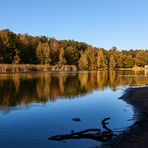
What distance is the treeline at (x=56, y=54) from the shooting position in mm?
113000

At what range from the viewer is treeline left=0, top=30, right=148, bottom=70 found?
4449 inches

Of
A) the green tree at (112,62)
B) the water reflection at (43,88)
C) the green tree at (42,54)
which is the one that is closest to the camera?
the water reflection at (43,88)

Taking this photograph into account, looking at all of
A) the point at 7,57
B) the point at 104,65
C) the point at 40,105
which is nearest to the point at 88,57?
the point at 104,65

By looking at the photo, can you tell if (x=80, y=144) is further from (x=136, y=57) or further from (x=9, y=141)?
(x=136, y=57)

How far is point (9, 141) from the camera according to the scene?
13773 millimetres

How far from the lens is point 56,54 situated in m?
144

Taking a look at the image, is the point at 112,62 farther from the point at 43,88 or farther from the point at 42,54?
the point at 43,88

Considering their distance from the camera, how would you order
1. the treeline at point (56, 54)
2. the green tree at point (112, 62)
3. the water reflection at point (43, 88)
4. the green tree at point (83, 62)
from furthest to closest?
1. the green tree at point (112, 62)
2. the green tree at point (83, 62)
3. the treeline at point (56, 54)
4. the water reflection at point (43, 88)

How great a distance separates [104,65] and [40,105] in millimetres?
140955

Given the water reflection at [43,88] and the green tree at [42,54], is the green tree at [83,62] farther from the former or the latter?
the water reflection at [43,88]

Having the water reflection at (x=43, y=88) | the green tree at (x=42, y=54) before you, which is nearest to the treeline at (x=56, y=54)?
the green tree at (x=42, y=54)

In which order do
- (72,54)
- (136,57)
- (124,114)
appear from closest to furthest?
(124,114), (72,54), (136,57)

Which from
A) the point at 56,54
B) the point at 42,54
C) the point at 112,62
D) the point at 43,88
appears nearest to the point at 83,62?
the point at 56,54

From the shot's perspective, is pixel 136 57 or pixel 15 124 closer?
pixel 15 124
